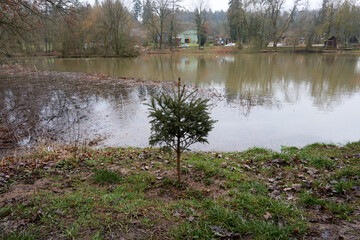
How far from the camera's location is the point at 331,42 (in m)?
57.4

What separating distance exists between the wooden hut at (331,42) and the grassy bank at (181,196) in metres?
63.2

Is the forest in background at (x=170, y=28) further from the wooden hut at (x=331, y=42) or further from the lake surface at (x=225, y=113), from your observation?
the lake surface at (x=225, y=113)

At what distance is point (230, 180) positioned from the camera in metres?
4.62

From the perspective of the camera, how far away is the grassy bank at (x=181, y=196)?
302 cm

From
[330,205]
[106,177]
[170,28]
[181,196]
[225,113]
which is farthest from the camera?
[170,28]

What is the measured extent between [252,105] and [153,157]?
25.7 feet

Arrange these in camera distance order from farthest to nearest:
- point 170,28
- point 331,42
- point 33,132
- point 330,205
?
point 170,28 < point 331,42 < point 33,132 < point 330,205

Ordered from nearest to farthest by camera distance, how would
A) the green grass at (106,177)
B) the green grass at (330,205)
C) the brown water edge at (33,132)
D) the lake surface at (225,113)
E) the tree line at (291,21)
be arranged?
the green grass at (330,205)
the green grass at (106,177)
the brown water edge at (33,132)
the lake surface at (225,113)
the tree line at (291,21)

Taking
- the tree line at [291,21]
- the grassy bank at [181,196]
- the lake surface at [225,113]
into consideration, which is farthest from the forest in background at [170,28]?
the grassy bank at [181,196]

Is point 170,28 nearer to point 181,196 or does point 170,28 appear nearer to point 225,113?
point 225,113

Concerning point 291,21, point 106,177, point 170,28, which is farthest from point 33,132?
point 291,21

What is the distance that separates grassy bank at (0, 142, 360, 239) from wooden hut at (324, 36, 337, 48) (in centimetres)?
6322

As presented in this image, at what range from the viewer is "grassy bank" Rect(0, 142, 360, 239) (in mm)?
3018

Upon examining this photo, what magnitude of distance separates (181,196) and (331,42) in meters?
68.8
